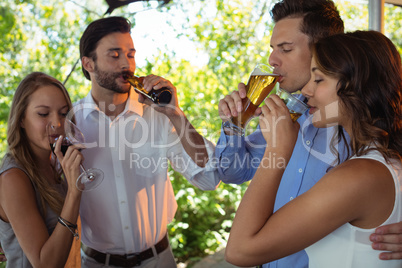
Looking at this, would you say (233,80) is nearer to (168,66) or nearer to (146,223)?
(168,66)

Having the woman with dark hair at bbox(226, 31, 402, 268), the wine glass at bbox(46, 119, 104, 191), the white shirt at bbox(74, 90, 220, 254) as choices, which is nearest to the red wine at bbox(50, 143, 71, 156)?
the wine glass at bbox(46, 119, 104, 191)

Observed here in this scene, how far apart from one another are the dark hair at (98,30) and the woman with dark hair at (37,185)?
468mm

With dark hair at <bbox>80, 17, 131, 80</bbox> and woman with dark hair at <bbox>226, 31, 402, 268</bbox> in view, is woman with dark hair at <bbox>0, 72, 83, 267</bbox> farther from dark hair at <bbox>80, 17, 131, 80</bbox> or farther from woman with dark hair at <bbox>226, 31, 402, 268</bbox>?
woman with dark hair at <bbox>226, 31, 402, 268</bbox>

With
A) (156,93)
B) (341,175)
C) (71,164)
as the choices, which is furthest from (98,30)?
(341,175)

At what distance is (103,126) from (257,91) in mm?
1033

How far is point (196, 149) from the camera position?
76.7 inches

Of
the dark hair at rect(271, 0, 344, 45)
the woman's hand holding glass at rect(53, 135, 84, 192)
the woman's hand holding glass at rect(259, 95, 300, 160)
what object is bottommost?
the woman's hand holding glass at rect(53, 135, 84, 192)

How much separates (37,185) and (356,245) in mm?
1264

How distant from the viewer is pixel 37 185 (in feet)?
5.01

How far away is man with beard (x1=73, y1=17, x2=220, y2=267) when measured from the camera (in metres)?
1.87

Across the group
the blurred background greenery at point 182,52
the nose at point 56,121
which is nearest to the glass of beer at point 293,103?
the nose at point 56,121

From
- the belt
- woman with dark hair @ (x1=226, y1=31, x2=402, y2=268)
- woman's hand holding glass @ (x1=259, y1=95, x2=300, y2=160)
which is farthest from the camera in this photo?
the belt

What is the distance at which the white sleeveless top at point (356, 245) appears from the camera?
0.98 m

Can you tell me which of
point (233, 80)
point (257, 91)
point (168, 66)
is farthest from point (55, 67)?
point (257, 91)
